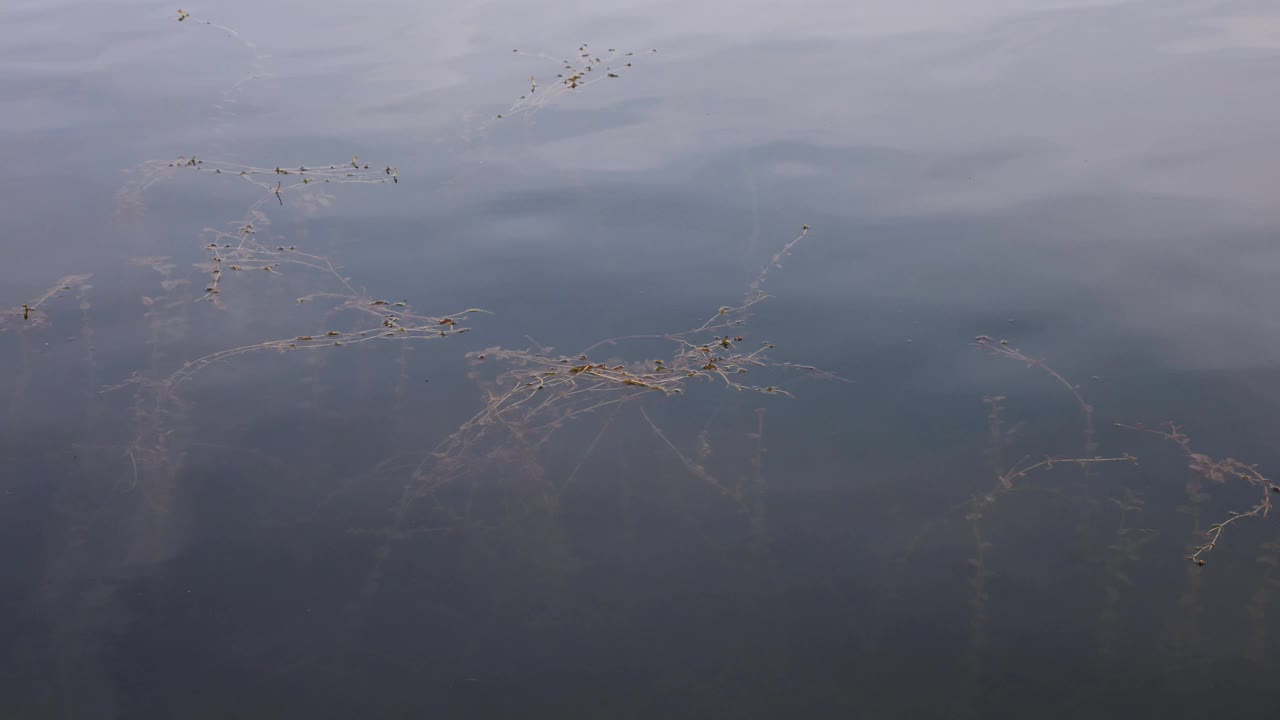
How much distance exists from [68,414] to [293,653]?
1498 mm

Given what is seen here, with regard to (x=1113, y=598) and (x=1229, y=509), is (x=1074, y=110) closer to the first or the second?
(x=1229, y=509)

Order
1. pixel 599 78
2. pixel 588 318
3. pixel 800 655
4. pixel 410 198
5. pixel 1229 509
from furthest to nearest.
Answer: pixel 599 78, pixel 410 198, pixel 588 318, pixel 1229 509, pixel 800 655

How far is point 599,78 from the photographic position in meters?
5.74

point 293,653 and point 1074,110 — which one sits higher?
point 1074,110

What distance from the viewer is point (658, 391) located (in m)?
3.26

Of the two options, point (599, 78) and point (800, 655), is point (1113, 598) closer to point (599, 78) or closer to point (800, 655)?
point (800, 655)

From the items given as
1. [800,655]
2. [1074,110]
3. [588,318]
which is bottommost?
[800,655]

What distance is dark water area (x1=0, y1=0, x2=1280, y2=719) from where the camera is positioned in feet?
7.68

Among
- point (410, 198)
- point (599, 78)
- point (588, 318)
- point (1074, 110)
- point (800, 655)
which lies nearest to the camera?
point (800, 655)

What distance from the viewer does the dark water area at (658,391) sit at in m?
2.34

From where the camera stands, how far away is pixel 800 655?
232 centimetres

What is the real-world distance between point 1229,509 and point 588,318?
2146 millimetres

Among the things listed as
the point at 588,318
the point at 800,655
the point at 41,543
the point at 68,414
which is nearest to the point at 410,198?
the point at 588,318

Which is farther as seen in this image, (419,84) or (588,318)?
(419,84)
